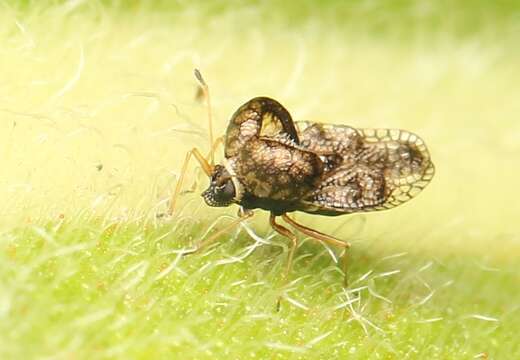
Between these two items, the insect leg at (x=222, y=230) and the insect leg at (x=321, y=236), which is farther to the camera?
the insect leg at (x=321, y=236)

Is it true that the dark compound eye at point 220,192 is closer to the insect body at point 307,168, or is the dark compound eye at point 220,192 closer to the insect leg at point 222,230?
the insect body at point 307,168

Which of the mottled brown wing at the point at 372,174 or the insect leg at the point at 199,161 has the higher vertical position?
the insect leg at the point at 199,161

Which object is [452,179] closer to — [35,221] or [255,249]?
[255,249]

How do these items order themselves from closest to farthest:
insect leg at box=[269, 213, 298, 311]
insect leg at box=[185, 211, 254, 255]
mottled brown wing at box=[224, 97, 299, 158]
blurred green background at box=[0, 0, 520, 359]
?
blurred green background at box=[0, 0, 520, 359]
insect leg at box=[185, 211, 254, 255]
insect leg at box=[269, 213, 298, 311]
mottled brown wing at box=[224, 97, 299, 158]

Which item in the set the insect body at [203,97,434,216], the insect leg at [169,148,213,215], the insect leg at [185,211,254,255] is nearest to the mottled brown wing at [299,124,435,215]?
the insect body at [203,97,434,216]

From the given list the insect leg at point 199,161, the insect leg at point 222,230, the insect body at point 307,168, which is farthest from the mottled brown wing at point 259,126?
the insect leg at point 222,230

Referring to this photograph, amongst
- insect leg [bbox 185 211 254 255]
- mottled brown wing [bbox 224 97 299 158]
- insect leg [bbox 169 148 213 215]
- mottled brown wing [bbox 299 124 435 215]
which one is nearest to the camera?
insect leg [bbox 185 211 254 255]

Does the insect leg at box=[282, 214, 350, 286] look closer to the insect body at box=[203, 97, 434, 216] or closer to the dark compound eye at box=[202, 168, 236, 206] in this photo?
the insect body at box=[203, 97, 434, 216]
